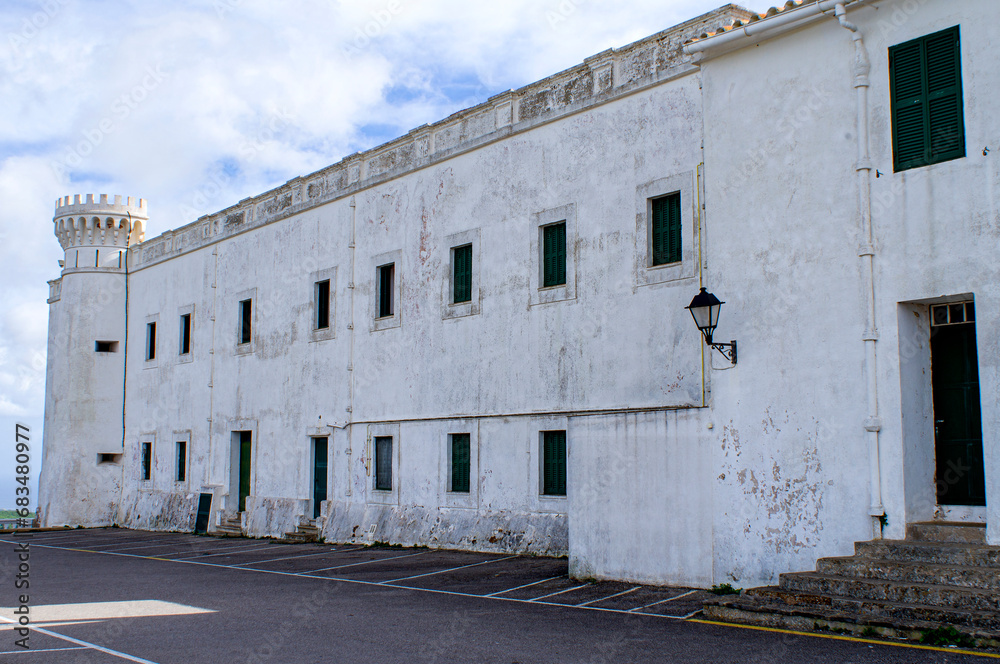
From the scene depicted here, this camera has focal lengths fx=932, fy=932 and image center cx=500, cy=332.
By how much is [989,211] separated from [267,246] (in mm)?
17959

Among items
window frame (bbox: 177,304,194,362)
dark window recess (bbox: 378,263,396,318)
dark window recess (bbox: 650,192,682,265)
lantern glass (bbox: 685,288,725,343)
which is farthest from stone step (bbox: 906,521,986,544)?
window frame (bbox: 177,304,194,362)

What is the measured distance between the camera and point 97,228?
29969mm

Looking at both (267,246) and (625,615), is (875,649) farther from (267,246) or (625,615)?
(267,246)

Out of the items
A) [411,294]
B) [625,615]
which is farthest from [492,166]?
[625,615]

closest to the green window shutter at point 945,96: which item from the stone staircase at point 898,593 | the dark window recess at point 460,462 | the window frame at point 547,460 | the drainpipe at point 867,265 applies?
the drainpipe at point 867,265

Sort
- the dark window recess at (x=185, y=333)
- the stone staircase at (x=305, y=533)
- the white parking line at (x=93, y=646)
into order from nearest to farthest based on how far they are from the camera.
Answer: the white parking line at (x=93, y=646) → the stone staircase at (x=305, y=533) → the dark window recess at (x=185, y=333)

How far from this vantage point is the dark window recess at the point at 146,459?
2817 centimetres

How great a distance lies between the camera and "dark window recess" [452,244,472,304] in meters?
17.7

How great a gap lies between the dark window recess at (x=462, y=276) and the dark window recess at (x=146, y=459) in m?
14.7

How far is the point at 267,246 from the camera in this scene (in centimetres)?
2361

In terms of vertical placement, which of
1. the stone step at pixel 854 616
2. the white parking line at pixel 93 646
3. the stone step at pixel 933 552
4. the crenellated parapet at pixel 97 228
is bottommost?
the white parking line at pixel 93 646

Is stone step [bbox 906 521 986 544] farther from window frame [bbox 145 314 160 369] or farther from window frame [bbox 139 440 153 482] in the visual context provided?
window frame [bbox 145 314 160 369]

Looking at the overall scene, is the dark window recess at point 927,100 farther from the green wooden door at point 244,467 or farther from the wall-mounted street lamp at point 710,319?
the green wooden door at point 244,467

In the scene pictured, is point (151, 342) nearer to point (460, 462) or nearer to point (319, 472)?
point (319, 472)
